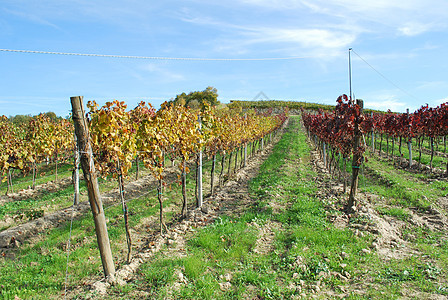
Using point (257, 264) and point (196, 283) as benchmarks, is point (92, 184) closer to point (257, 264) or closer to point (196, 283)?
point (196, 283)

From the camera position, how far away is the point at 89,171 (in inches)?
179

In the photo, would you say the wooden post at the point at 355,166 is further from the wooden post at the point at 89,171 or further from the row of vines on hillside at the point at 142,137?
the wooden post at the point at 89,171

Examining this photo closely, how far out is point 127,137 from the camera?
573cm

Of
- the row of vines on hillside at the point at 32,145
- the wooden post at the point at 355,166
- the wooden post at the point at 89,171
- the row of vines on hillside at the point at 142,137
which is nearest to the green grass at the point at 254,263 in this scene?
the wooden post at the point at 89,171

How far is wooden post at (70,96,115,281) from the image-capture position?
4504 mm

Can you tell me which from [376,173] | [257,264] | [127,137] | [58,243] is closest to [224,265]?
[257,264]

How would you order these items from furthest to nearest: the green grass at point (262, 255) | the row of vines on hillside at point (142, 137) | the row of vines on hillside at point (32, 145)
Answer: the row of vines on hillside at point (32, 145)
the row of vines on hillside at point (142, 137)
the green grass at point (262, 255)

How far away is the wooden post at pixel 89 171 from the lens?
4504 mm

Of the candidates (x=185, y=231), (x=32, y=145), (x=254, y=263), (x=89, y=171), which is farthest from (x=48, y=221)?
(x=32, y=145)

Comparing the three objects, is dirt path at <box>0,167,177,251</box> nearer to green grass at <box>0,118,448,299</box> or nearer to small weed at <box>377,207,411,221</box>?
green grass at <box>0,118,448,299</box>

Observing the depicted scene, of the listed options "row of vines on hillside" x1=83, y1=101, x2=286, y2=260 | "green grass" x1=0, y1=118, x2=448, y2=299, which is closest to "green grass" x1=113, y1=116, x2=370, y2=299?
"green grass" x1=0, y1=118, x2=448, y2=299

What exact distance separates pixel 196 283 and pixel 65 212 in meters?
6.13

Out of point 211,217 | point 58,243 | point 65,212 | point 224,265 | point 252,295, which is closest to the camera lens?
point 252,295

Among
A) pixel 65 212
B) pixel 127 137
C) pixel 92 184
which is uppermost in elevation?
pixel 127 137
